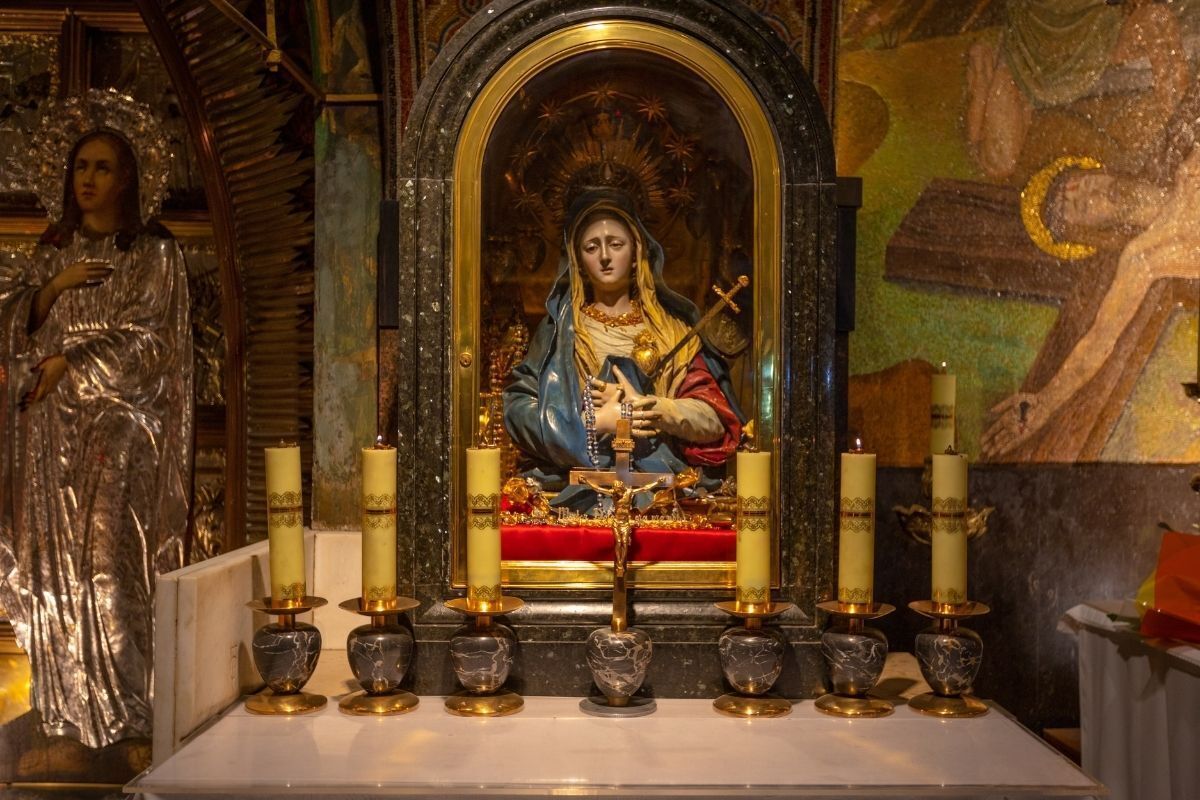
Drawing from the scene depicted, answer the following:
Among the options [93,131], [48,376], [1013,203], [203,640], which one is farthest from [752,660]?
[93,131]

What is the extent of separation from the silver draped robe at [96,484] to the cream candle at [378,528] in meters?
1.17

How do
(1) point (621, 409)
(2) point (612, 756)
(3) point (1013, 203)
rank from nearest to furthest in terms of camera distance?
(2) point (612, 756) < (1) point (621, 409) < (3) point (1013, 203)

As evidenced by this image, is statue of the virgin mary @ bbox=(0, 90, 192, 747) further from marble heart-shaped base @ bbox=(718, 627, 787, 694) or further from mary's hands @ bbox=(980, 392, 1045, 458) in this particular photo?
mary's hands @ bbox=(980, 392, 1045, 458)

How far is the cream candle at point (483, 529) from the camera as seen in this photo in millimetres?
2396

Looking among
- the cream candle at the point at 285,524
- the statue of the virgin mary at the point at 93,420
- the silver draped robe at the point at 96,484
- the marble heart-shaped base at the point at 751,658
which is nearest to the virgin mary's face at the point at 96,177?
the statue of the virgin mary at the point at 93,420

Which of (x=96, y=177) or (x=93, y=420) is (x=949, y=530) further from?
(x=96, y=177)

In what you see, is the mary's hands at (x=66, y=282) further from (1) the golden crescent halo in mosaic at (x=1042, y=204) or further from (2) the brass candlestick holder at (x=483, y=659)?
(1) the golden crescent halo in mosaic at (x=1042, y=204)

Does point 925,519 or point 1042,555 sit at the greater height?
point 925,519

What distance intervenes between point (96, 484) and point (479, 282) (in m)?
1.56

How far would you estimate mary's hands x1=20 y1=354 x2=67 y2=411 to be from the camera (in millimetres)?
3328

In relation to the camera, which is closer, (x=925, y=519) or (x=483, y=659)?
(x=483, y=659)

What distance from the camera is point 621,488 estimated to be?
247 centimetres

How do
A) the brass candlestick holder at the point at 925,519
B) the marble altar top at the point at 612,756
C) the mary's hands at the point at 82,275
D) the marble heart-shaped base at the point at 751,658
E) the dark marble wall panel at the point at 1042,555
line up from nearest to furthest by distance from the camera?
the marble altar top at the point at 612,756 < the marble heart-shaped base at the point at 751,658 < the brass candlestick holder at the point at 925,519 < the dark marble wall panel at the point at 1042,555 < the mary's hands at the point at 82,275

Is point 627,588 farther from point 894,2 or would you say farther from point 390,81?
point 894,2
